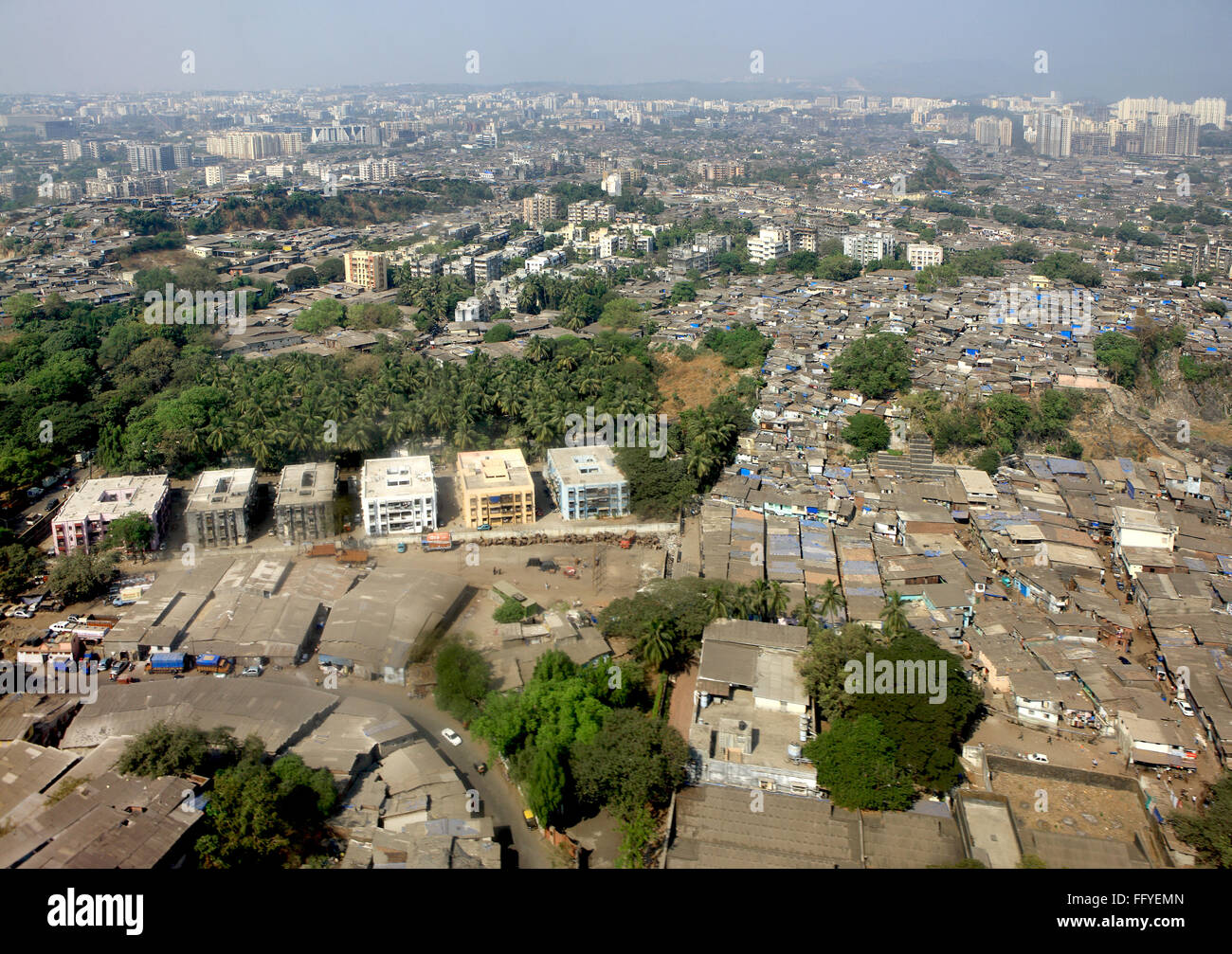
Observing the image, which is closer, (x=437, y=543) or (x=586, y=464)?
(x=437, y=543)

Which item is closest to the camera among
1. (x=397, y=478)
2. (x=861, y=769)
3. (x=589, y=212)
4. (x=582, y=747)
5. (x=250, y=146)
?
(x=861, y=769)

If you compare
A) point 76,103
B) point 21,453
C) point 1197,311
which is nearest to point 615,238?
point 1197,311

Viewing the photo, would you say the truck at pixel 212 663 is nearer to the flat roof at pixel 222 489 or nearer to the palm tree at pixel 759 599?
the flat roof at pixel 222 489

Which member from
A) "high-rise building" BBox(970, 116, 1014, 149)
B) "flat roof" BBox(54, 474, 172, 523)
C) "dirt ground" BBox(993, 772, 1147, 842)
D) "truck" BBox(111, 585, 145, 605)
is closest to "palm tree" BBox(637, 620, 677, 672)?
"dirt ground" BBox(993, 772, 1147, 842)

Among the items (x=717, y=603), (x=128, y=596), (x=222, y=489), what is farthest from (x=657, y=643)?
(x=222, y=489)

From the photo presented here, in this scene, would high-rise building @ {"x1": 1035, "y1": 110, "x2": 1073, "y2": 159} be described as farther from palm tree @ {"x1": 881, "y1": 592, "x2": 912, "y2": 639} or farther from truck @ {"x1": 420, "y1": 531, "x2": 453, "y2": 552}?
truck @ {"x1": 420, "y1": 531, "x2": 453, "y2": 552}

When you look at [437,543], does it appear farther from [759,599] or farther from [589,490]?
[759,599]
